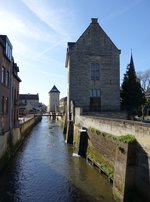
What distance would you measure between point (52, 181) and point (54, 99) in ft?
413

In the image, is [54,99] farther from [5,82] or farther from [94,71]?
[5,82]

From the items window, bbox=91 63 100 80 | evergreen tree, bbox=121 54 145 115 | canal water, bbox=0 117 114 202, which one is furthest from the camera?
evergreen tree, bbox=121 54 145 115

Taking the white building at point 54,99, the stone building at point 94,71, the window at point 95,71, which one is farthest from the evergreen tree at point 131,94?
the white building at point 54,99

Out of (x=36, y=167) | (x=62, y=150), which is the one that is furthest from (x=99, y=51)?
(x=36, y=167)

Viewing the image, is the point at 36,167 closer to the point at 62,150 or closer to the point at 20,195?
the point at 20,195

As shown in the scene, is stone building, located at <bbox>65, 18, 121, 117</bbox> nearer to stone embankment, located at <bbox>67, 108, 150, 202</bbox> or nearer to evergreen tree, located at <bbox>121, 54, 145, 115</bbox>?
evergreen tree, located at <bbox>121, 54, 145, 115</bbox>

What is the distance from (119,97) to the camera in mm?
38969

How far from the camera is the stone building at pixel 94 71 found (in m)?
37.8

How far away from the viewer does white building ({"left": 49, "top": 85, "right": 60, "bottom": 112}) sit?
14175 centimetres

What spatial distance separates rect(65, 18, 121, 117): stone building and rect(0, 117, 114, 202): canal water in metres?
14.4

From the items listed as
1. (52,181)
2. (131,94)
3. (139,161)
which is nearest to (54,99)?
(131,94)

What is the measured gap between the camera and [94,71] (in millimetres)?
38438

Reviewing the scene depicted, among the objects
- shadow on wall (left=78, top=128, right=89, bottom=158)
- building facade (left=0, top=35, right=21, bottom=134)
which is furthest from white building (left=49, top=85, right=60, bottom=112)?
shadow on wall (left=78, top=128, right=89, bottom=158)

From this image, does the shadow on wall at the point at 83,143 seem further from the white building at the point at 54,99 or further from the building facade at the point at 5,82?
the white building at the point at 54,99
